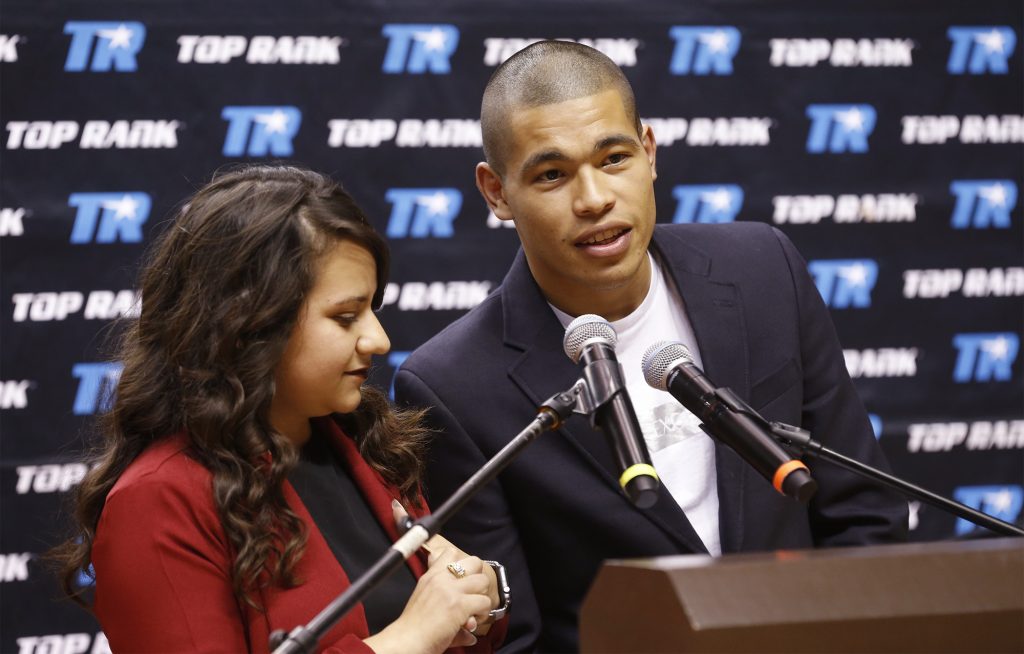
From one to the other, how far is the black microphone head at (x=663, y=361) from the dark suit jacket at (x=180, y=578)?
0.55m

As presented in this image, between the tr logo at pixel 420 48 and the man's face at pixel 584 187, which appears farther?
the tr logo at pixel 420 48

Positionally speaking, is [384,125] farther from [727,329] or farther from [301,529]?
[301,529]

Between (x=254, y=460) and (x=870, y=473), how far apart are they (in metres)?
0.95

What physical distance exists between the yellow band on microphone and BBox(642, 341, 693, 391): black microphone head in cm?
24

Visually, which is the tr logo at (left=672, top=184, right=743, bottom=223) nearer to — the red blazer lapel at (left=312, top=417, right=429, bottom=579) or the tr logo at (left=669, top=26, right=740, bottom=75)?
the tr logo at (left=669, top=26, right=740, bottom=75)

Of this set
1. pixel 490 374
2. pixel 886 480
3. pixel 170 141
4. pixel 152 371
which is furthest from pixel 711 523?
pixel 170 141

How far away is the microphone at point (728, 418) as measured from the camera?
1.36m

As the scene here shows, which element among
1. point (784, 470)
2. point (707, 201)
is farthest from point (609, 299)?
point (707, 201)

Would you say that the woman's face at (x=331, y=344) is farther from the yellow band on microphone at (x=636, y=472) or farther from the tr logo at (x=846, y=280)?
the tr logo at (x=846, y=280)

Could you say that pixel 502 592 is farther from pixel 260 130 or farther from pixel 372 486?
pixel 260 130

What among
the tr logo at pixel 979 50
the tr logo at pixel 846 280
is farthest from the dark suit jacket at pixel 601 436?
the tr logo at pixel 979 50

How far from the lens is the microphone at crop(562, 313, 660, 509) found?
4.42ft

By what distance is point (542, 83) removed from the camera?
2.26 m

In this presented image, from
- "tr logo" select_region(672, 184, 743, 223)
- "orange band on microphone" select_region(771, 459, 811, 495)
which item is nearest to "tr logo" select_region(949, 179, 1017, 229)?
"tr logo" select_region(672, 184, 743, 223)
